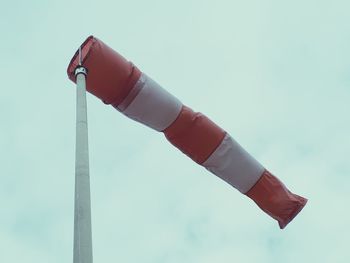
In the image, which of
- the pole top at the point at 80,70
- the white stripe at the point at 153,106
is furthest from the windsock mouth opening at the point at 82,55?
the white stripe at the point at 153,106

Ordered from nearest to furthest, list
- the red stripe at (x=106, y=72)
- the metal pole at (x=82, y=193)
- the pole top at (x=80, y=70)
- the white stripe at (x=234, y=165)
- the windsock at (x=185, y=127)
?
the metal pole at (x=82, y=193)
the pole top at (x=80, y=70)
the red stripe at (x=106, y=72)
the windsock at (x=185, y=127)
the white stripe at (x=234, y=165)

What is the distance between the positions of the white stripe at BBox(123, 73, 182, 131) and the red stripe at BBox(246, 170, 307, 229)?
7.14 ft

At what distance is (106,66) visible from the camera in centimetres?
870

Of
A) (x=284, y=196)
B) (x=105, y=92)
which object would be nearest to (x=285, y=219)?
(x=284, y=196)

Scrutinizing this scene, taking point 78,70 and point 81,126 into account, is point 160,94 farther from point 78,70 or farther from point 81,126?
point 81,126

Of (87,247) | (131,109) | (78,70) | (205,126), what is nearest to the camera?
(87,247)

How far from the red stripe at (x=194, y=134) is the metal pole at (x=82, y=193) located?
3.02 metres

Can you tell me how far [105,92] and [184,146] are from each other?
1879 millimetres

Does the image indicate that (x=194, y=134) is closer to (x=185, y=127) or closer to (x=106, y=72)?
(x=185, y=127)

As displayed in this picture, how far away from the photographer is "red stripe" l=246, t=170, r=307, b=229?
10.2 meters

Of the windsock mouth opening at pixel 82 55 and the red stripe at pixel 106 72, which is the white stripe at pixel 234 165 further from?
the windsock mouth opening at pixel 82 55

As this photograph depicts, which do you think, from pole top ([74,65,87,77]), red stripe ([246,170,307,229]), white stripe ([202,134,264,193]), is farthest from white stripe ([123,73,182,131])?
red stripe ([246,170,307,229])

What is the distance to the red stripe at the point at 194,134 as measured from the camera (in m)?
9.87

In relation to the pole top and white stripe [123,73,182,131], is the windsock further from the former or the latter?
the pole top
